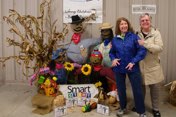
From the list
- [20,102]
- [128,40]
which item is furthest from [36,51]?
[128,40]

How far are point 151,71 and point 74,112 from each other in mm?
883

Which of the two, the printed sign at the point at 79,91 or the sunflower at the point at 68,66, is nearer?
the printed sign at the point at 79,91

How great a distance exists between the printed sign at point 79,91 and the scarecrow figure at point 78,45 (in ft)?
1.29

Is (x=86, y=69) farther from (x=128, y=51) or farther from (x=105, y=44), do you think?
(x=128, y=51)

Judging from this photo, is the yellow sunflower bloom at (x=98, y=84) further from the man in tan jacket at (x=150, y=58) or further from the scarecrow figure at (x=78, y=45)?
the man in tan jacket at (x=150, y=58)

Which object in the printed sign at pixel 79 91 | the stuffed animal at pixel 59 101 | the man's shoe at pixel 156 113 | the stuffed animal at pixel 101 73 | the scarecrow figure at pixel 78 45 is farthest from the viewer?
the scarecrow figure at pixel 78 45

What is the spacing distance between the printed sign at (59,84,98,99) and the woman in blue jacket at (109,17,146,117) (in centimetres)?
47

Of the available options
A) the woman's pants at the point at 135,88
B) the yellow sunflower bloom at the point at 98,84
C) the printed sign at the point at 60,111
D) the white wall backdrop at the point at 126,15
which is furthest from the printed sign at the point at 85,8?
the printed sign at the point at 60,111

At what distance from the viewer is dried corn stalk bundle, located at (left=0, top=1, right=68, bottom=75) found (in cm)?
327

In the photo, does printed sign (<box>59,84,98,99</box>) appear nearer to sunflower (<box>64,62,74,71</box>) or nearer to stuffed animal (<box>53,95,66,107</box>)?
stuffed animal (<box>53,95,66,107</box>)

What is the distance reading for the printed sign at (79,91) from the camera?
9.69ft

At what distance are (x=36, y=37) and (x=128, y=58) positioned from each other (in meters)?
1.35

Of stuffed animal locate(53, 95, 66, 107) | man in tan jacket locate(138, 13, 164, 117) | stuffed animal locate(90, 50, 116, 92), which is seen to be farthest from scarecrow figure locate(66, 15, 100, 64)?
man in tan jacket locate(138, 13, 164, 117)

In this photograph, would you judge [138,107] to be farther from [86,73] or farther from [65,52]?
[65,52]
